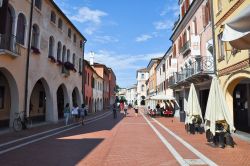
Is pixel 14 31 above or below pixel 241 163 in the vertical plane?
above

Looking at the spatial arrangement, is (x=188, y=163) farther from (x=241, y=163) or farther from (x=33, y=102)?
(x=33, y=102)

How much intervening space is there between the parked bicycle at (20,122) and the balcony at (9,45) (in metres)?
3.58

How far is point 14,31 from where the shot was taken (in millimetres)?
15977

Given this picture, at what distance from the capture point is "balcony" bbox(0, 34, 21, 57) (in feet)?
47.2

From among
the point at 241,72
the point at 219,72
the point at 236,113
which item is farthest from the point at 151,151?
the point at 236,113

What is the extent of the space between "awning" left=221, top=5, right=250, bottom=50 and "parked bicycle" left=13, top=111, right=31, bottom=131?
13.8m

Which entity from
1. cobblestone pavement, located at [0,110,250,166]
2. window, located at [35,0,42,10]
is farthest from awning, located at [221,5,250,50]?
window, located at [35,0,42,10]

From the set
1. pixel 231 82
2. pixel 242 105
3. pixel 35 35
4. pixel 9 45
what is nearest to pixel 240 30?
pixel 231 82

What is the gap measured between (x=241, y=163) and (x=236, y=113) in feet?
41.4

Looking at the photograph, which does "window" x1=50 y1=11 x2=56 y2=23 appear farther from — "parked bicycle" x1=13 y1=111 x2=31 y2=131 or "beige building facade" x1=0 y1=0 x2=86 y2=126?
"parked bicycle" x1=13 y1=111 x2=31 y2=131

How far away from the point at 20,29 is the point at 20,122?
5528mm

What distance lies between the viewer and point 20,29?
56.5ft

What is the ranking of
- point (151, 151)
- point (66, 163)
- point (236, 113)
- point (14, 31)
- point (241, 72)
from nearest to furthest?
1. point (66, 163)
2. point (151, 151)
3. point (241, 72)
4. point (14, 31)
5. point (236, 113)

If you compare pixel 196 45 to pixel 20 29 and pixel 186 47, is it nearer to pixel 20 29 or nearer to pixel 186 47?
pixel 186 47
